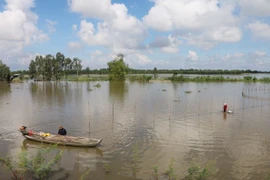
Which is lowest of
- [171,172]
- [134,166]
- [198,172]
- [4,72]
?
[134,166]

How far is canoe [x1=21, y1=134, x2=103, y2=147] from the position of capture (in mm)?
15516

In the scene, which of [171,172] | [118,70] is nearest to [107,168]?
[171,172]

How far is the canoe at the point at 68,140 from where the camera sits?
1552cm

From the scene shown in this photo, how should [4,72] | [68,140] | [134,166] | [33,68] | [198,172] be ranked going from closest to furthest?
[198,172], [134,166], [68,140], [4,72], [33,68]

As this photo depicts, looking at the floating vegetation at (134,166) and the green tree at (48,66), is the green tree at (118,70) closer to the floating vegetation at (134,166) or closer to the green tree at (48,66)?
the green tree at (48,66)

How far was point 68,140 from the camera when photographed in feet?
52.0

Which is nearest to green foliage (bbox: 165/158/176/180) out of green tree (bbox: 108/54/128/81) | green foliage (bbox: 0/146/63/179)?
green foliage (bbox: 0/146/63/179)

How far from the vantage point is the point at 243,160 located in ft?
45.6

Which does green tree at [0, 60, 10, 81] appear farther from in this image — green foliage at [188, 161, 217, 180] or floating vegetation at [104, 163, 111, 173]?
green foliage at [188, 161, 217, 180]

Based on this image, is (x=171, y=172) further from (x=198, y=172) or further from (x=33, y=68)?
(x=33, y=68)

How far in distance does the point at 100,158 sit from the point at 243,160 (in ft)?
27.0

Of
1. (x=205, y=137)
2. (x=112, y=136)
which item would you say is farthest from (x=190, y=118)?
(x=112, y=136)

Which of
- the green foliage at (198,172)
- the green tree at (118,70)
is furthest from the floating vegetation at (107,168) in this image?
the green tree at (118,70)

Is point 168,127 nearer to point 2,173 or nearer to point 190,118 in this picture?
point 190,118
